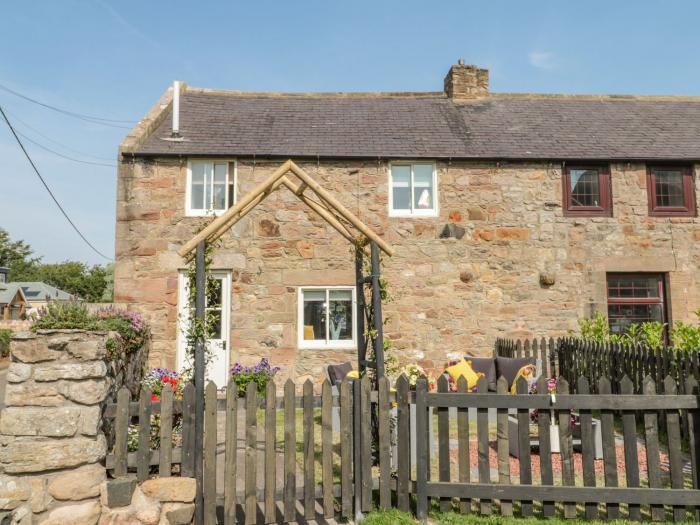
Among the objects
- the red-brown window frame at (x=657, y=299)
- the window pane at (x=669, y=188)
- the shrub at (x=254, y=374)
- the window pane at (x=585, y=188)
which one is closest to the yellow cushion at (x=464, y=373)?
the shrub at (x=254, y=374)

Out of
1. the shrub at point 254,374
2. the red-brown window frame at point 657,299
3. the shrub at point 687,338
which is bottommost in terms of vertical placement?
the shrub at point 254,374

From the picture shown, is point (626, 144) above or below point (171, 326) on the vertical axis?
above

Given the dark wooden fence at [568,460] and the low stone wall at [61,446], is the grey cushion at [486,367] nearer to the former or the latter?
the dark wooden fence at [568,460]

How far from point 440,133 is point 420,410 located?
9.11m

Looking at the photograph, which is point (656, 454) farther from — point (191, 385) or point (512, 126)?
point (512, 126)

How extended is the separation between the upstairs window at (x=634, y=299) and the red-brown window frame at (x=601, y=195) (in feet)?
4.76

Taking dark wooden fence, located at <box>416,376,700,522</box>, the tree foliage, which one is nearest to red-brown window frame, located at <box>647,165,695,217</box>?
dark wooden fence, located at <box>416,376,700,522</box>

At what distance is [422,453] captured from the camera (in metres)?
4.68

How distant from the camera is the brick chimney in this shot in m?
14.3

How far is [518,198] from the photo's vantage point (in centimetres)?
1163

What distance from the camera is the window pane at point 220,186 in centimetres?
1127

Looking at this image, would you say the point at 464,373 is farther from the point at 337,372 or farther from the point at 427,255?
the point at 427,255

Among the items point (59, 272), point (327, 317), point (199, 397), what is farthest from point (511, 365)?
point (59, 272)

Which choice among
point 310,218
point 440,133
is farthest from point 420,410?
point 440,133
